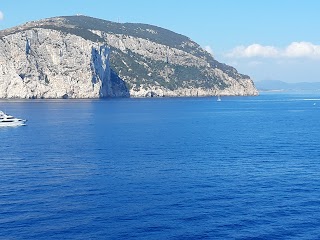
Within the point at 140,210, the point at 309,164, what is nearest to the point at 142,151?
the point at 309,164

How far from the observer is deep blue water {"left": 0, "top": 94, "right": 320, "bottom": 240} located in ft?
121

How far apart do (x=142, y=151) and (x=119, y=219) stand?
33951 mm

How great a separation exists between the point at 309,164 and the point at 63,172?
28.2 meters

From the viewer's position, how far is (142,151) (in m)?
72.5

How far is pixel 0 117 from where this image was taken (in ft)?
398

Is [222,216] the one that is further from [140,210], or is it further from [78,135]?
[78,135]

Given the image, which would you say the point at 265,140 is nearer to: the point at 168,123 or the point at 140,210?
the point at 168,123

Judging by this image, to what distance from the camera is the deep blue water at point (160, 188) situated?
36.8 metres

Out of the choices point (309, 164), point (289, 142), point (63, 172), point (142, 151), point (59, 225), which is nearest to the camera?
point (59, 225)

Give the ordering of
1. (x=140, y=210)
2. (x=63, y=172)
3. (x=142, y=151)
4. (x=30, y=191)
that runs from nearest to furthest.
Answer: (x=140, y=210)
(x=30, y=191)
(x=63, y=172)
(x=142, y=151)

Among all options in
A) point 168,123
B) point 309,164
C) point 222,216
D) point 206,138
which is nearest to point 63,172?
point 222,216

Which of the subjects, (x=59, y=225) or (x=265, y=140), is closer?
(x=59, y=225)

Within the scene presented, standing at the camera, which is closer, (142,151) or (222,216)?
(222,216)

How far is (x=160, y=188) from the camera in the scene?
48281 mm
